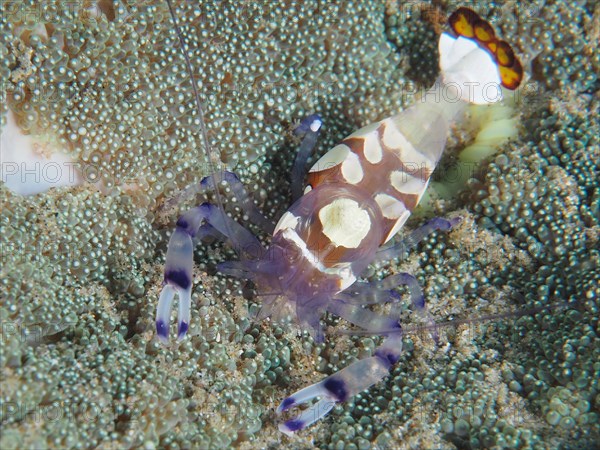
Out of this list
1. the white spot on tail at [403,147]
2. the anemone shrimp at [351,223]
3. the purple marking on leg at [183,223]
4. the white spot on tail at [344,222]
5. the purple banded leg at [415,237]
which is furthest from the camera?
the white spot on tail at [403,147]

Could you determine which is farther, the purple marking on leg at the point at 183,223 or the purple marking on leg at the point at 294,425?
the purple marking on leg at the point at 183,223

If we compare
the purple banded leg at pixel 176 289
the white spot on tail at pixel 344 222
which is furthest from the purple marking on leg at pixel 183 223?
the white spot on tail at pixel 344 222

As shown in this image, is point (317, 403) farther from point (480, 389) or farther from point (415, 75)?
point (415, 75)

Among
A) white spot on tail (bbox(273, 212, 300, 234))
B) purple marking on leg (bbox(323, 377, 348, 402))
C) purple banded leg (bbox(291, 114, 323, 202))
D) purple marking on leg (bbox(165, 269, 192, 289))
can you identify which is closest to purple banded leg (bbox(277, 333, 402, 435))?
purple marking on leg (bbox(323, 377, 348, 402))

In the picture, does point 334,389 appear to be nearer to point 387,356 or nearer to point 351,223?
point 387,356

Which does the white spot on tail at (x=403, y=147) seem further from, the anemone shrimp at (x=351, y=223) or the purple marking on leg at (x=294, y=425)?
the purple marking on leg at (x=294, y=425)

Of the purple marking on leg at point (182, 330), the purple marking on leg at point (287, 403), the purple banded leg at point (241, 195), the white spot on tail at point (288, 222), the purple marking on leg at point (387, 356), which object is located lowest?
the purple marking on leg at point (287, 403)

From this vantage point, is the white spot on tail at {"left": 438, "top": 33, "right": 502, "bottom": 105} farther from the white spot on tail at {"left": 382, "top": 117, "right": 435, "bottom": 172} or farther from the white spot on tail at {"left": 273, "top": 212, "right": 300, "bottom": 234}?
the white spot on tail at {"left": 273, "top": 212, "right": 300, "bottom": 234}

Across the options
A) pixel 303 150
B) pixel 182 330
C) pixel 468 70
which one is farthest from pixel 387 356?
pixel 468 70
